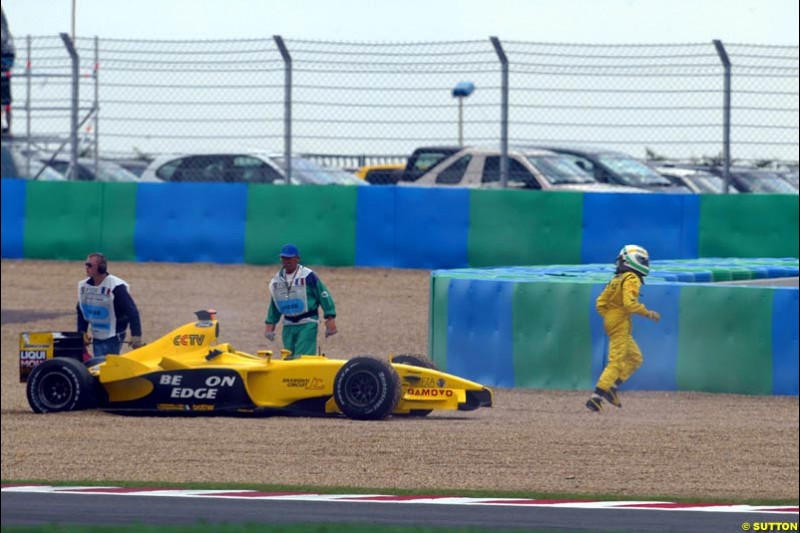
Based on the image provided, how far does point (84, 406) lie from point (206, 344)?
93cm

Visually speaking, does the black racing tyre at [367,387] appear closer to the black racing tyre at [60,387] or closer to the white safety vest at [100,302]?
the black racing tyre at [60,387]

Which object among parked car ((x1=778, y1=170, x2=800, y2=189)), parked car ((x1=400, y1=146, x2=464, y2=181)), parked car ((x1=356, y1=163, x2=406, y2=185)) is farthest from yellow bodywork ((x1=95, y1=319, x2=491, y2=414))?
parked car ((x1=356, y1=163, x2=406, y2=185))

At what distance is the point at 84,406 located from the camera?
34.1 ft

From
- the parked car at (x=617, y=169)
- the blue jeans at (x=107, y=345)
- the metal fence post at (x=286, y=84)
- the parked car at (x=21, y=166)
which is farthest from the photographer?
the parked car at (x=21, y=166)

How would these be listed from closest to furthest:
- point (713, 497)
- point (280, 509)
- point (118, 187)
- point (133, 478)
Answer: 1. point (280, 509)
2. point (713, 497)
3. point (133, 478)
4. point (118, 187)

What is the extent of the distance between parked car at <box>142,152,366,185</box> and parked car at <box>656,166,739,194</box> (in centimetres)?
439

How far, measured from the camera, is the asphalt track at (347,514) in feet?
22.4

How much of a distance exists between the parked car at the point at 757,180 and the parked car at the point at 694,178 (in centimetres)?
141

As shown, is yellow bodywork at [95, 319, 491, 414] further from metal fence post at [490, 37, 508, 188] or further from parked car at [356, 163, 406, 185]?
parked car at [356, 163, 406, 185]

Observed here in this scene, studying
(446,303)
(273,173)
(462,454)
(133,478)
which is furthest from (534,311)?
(273,173)

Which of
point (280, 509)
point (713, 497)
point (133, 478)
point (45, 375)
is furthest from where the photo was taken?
point (45, 375)

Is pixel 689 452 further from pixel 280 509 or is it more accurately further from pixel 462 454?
pixel 280 509

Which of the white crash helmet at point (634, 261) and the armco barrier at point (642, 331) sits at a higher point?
the white crash helmet at point (634, 261)

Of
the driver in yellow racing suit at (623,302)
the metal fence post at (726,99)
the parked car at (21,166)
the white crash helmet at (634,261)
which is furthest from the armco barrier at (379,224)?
the white crash helmet at (634,261)
